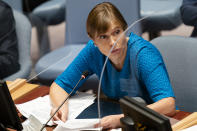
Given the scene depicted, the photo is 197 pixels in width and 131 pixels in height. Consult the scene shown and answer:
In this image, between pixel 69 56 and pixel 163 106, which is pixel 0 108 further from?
pixel 69 56

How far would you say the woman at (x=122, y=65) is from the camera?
55.7 inches

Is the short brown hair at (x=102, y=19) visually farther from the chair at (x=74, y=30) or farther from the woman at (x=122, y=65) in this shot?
the chair at (x=74, y=30)

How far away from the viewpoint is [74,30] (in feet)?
8.24

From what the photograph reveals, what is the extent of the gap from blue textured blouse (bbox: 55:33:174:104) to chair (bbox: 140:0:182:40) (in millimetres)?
1011

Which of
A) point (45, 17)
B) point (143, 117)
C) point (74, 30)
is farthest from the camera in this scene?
point (45, 17)

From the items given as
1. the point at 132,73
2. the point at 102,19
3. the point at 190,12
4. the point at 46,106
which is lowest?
the point at 46,106

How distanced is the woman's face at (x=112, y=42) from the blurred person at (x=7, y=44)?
0.89m

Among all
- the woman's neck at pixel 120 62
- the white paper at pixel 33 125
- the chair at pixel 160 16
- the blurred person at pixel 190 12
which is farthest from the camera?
the chair at pixel 160 16

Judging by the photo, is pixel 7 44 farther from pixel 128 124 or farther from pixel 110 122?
pixel 128 124

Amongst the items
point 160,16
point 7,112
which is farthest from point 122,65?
point 160,16

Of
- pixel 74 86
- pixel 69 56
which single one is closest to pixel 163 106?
pixel 74 86

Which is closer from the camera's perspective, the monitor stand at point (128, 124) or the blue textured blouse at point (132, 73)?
the monitor stand at point (128, 124)

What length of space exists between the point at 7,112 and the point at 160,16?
5.59ft

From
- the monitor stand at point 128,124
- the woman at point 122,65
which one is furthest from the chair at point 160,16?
the monitor stand at point 128,124
